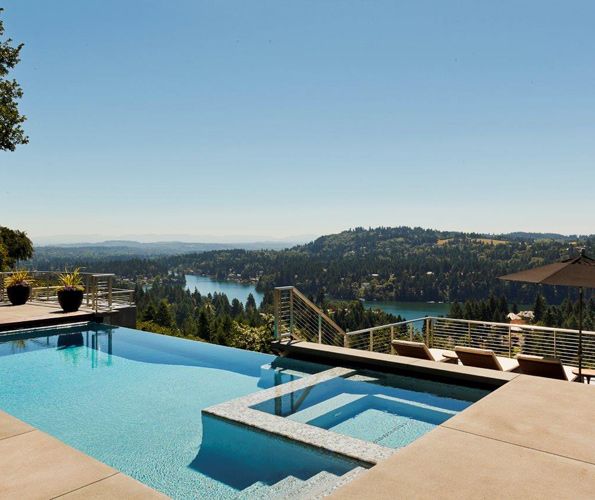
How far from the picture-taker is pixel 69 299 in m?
11.1

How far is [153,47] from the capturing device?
1706cm

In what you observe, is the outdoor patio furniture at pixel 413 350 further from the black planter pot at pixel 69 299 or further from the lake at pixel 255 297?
the lake at pixel 255 297

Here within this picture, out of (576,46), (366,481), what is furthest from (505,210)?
(366,481)

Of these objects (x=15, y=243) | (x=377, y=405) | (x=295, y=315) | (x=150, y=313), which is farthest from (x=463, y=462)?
(x=150, y=313)

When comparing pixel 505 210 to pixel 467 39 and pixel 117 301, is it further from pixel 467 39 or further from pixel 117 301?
pixel 117 301

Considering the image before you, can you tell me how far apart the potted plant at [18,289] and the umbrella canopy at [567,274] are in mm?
11801

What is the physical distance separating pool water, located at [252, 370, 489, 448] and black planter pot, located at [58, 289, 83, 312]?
779 centimetres

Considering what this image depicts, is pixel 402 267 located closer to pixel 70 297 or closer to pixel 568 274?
pixel 70 297

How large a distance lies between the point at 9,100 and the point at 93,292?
33.8ft

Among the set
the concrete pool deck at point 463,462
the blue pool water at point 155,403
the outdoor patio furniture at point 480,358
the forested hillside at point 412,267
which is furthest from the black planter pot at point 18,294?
the forested hillside at point 412,267

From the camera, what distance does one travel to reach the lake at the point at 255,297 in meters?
110

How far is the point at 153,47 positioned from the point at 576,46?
15.6 metres

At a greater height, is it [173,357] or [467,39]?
[467,39]

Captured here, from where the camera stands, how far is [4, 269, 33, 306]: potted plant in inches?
486
